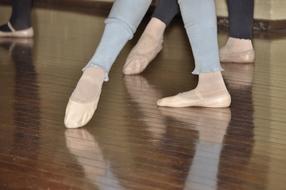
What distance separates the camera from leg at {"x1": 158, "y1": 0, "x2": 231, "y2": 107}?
1537 mm

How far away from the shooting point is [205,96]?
5.35 ft

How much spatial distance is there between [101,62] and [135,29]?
132mm

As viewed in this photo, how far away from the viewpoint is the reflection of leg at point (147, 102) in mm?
1472

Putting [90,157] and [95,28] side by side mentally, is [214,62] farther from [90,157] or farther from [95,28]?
[95,28]

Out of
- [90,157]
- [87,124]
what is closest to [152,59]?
[87,124]

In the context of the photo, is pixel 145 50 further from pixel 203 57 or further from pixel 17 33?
pixel 17 33

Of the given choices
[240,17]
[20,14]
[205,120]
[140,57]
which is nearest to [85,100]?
[205,120]

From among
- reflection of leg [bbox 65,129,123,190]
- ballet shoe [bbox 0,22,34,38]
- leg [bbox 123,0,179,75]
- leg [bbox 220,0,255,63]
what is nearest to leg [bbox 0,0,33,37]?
ballet shoe [bbox 0,22,34,38]

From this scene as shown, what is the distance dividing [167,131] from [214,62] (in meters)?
0.26

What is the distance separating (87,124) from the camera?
1.48m

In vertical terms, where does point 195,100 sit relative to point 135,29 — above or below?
below

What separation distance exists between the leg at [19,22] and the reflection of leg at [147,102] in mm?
805

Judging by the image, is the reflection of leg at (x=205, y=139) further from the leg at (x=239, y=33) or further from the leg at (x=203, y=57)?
the leg at (x=239, y=33)

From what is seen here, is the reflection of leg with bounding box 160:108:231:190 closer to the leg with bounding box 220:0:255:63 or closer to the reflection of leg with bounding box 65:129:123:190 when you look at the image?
the reflection of leg with bounding box 65:129:123:190
